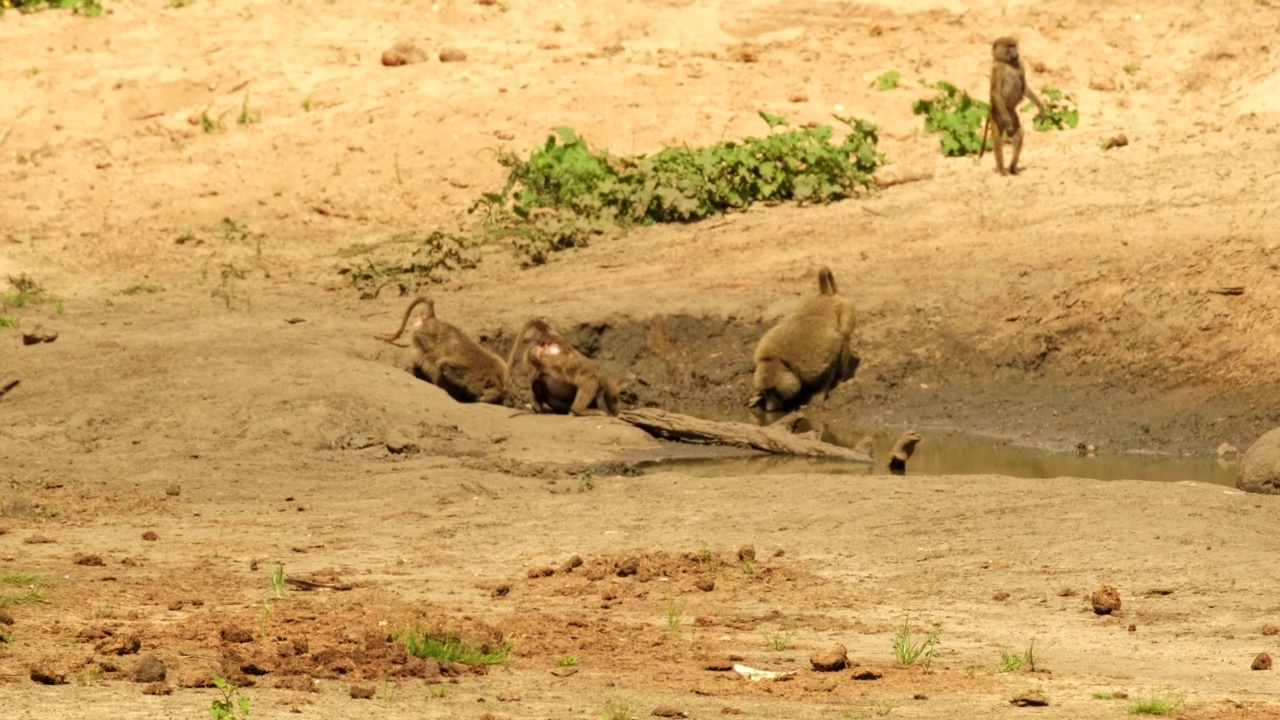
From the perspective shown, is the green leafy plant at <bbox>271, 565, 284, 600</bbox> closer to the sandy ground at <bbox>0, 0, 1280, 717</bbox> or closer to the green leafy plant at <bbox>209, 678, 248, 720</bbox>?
the sandy ground at <bbox>0, 0, 1280, 717</bbox>

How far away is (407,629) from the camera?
24.4 ft

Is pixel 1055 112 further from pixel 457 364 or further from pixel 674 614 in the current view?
pixel 674 614

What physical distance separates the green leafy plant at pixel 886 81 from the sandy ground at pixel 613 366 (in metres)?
0.12

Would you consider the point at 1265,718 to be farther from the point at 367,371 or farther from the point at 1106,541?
the point at 367,371

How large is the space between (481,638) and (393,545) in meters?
2.45

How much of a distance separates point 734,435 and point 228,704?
7403mm

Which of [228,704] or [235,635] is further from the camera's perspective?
[235,635]

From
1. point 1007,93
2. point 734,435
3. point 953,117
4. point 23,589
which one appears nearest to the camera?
point 23,589

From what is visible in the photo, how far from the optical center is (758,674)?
23.2 feet

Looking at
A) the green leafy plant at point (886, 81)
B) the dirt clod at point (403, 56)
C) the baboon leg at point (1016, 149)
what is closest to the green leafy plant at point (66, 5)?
the dirt clod at point (403, 56)

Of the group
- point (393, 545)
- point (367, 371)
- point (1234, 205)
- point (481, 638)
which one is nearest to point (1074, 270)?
point (1234, 205)

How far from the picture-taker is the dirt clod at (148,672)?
6.63 meters

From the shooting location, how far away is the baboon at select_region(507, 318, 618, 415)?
44.8ft

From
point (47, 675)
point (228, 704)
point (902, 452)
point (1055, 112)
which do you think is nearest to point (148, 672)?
point (47, 675)
